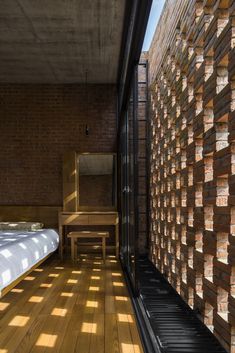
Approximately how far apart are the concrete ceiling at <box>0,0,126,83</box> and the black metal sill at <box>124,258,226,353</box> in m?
2.89

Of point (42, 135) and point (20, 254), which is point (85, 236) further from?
point (20, 254)

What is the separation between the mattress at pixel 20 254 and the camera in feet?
11.4

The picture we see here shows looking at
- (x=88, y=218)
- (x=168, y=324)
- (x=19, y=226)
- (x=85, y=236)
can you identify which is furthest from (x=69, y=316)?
(x=88, y=218)

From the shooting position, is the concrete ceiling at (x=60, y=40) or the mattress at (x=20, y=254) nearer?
the mattress at (x=20, y=254)

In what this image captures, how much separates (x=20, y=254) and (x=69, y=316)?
43.1 inches

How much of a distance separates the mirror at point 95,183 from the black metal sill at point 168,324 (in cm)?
312

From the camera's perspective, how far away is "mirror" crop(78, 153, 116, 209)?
7.29 m

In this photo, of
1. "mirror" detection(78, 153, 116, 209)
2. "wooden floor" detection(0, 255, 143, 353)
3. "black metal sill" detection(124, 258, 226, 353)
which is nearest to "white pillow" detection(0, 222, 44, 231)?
"mirror" detection(78, 153, 116, 209)

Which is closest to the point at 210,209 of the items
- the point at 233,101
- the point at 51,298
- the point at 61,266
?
the point at 233,101

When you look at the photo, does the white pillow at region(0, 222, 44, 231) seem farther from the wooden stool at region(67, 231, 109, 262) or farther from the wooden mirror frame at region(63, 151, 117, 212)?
the wooden mirror frame at region(63, 151, 117, 212)

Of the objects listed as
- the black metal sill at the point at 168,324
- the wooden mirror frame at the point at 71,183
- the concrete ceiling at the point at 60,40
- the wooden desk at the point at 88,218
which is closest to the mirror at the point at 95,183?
the wooden mirror frame at the point at 71,183

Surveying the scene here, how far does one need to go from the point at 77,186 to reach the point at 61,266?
5.43 ft

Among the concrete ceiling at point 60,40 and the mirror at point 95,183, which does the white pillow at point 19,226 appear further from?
the concrete ceiling at point 60,40

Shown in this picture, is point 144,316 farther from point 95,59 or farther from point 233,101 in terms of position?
point 95,59
